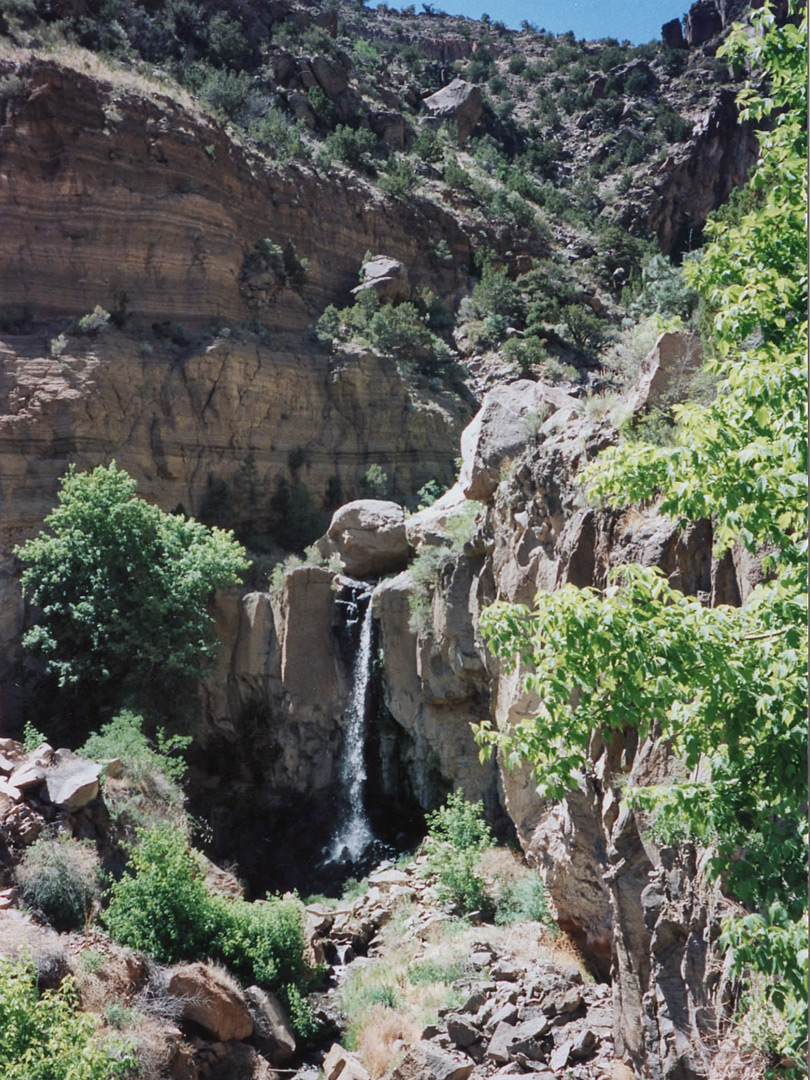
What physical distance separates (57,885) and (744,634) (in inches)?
443

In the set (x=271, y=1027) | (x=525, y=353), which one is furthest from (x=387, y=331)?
(x=271, y=1027)

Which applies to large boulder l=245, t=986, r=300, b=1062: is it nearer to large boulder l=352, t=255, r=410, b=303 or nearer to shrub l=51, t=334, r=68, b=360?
shrub l=51, t=334, r=68, b=360

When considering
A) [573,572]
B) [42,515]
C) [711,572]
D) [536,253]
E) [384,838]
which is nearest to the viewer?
[711,572]

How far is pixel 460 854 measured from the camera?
49.6ft

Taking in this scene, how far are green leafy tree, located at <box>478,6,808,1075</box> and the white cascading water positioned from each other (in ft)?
50.1

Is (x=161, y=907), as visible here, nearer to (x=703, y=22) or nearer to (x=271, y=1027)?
(x=271, y=1027)

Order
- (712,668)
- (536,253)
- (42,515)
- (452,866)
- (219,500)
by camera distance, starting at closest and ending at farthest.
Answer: (712,668)
(452,866)
(42,515)
(219,500)
(536,253)

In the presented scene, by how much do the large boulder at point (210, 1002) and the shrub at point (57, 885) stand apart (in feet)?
6.14

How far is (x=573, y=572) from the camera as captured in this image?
448 inches

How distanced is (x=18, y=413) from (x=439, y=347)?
16.3 metres

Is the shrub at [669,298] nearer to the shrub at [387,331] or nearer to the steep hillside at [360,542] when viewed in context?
the steep hillside at [360,542]

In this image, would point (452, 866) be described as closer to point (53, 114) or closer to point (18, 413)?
point (18, 413)

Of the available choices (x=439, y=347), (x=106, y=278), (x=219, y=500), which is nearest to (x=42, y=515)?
(x=219, y=500)

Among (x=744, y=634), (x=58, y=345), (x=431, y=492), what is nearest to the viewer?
(x=744, y=634)
